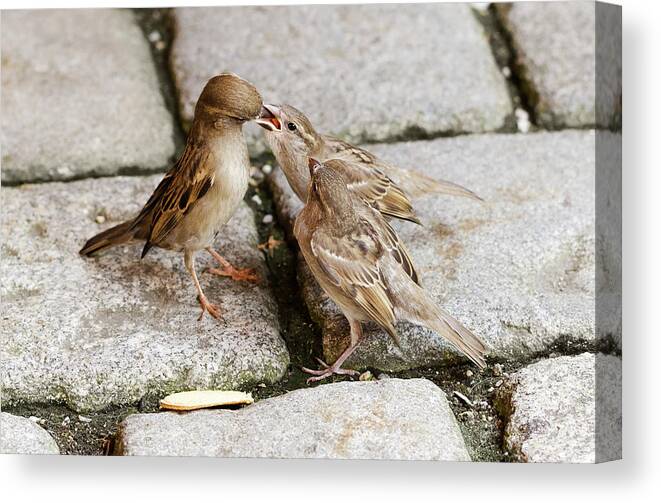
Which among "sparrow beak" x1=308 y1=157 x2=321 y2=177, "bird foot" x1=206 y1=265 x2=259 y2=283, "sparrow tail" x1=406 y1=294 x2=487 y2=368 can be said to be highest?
"sparrow beak" x1=308 y1=157 x2=321 y2=177

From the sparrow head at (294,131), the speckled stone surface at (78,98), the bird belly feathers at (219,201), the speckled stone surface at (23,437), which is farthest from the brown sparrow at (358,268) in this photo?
the speckled stone surface at (78,98)

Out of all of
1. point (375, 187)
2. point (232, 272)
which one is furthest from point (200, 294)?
point (375, 187)

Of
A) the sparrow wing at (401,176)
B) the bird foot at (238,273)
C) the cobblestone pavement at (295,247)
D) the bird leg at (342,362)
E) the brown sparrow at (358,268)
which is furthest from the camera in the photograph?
the sparrow wing at (401,176)

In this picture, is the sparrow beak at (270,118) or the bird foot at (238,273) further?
the bird foot at (238,273)

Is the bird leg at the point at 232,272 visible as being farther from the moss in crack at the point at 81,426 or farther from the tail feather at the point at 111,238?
the moss in crack at the point at 81,426

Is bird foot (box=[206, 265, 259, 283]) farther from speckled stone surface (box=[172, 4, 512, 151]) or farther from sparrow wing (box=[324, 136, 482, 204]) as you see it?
speckled stone surface (box=[172, 4, 512, 151])

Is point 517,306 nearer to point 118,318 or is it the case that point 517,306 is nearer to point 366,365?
point 366,365

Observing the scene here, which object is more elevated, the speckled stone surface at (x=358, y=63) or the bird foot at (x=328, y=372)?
the speckled stone surface at (x=358, y=63)

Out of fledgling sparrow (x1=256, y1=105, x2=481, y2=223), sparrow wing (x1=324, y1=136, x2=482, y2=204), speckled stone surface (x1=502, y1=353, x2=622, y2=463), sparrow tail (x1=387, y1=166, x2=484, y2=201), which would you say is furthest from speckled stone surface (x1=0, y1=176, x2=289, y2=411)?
speckled stone surface (x1=502, y1=353, x2=622, y2=463)
